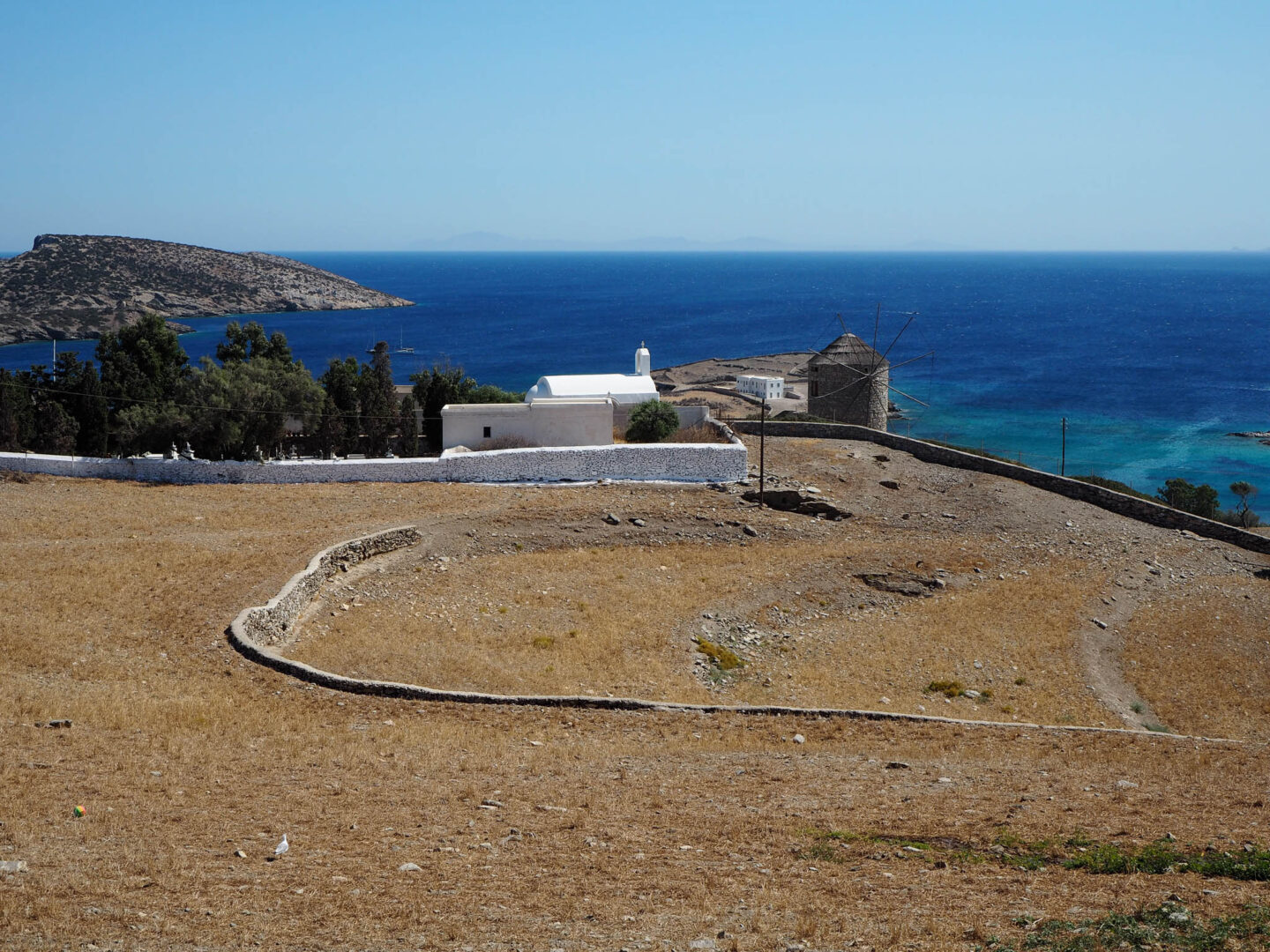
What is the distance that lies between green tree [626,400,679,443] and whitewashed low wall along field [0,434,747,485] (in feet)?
11.3

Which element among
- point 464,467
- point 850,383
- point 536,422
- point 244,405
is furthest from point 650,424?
point 244,405

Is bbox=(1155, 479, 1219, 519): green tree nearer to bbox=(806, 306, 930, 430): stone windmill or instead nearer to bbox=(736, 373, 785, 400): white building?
bbox=(806, 306, 930, 430): stone windmill

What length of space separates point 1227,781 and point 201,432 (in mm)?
26946

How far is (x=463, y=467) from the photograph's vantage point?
30109 millimetres

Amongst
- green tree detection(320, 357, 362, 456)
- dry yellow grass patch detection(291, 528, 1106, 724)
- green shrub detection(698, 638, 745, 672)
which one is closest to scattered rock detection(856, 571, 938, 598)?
dry yellow grass patch detection(291, 528, 1106, 724)

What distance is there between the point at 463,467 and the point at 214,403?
7488mm

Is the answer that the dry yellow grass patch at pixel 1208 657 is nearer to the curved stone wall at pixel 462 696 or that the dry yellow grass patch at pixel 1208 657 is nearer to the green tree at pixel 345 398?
the curved stone wall at pixel 462 696

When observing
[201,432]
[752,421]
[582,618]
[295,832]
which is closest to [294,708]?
[295,832]

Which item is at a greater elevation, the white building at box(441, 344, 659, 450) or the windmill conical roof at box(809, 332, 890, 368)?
the windmill conical roof at box(809, 332, 890, 368)

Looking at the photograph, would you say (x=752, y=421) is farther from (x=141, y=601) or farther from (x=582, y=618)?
(x=141, y=601)

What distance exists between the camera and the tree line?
31.5m

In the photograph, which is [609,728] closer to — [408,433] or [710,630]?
[710,630]

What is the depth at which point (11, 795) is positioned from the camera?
10.3 meters

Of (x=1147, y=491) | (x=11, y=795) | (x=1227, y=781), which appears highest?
(x=11, y=795)
